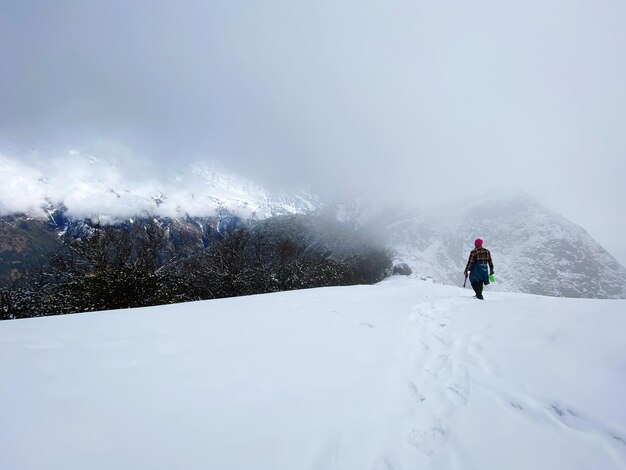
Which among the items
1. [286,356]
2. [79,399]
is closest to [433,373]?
[286,356]

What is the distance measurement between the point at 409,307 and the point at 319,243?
447 feet

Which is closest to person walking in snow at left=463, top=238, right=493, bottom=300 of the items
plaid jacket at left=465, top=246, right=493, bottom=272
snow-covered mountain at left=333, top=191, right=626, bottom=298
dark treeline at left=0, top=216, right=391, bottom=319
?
plaid jacket at left=465, top=246, right=493, bottom=272

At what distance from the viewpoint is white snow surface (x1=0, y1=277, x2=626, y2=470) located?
1.85 m

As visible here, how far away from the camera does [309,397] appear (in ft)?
8.61

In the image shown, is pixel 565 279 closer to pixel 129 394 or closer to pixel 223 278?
pixel 223 278

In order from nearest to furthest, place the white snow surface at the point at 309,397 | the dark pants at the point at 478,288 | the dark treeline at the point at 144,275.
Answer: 1. the white snow surface at the point at 309,397
2. the dark pants at the point at 478,288
3. the dark treeline at the point at 144,275

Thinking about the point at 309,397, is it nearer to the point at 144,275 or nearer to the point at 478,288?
the point at 478,288

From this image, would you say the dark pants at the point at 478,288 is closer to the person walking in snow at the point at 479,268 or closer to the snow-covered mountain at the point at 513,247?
the person walking in snow at the point at 479,268

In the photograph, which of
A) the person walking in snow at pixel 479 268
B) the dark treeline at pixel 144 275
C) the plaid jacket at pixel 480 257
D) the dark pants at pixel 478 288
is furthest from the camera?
the dark treeline at pixel 144 275

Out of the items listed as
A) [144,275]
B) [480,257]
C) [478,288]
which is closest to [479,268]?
[480,257]

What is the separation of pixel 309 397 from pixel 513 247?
407 ft

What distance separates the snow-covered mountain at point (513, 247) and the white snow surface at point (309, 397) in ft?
266

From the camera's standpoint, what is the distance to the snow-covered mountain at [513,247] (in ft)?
286

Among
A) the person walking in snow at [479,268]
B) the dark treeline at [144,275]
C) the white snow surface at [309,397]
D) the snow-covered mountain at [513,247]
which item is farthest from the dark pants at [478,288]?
the snow-covered mountain at [513,247]
